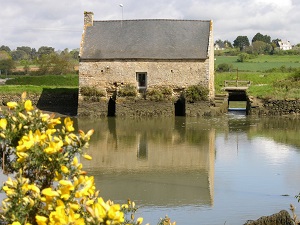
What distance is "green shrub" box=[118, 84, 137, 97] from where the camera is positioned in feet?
109

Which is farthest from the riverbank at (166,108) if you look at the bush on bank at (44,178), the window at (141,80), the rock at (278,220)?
the bush on bank at (44,178)

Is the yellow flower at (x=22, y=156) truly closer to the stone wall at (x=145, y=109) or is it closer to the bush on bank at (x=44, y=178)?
the bush on bank at (x=44, y=178)

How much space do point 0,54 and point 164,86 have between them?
67.5 meters

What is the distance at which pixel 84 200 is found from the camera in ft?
16.7

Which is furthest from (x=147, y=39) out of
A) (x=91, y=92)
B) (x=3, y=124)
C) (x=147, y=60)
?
(x=3, y=124)

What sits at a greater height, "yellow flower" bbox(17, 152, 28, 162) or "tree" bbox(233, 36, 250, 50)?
A: "tree" bbox(233, 36, 250, 50)

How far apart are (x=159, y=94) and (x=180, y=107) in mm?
1625

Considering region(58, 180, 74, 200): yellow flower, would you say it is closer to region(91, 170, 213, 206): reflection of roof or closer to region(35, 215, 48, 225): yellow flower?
Result: region(35, 215, 48, 225): yellow flower

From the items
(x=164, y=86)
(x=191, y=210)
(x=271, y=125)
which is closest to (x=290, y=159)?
(x=191, y=210)

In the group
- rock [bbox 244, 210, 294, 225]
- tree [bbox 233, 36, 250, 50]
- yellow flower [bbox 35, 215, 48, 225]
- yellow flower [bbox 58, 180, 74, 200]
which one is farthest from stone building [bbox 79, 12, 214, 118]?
tree [bbox 233, 36, 250, 50]

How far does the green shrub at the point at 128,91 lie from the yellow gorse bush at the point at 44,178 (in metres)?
27.9

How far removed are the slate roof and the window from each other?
1.08 meters

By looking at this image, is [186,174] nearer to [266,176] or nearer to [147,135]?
[266,176]

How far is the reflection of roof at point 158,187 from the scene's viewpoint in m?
14.2
